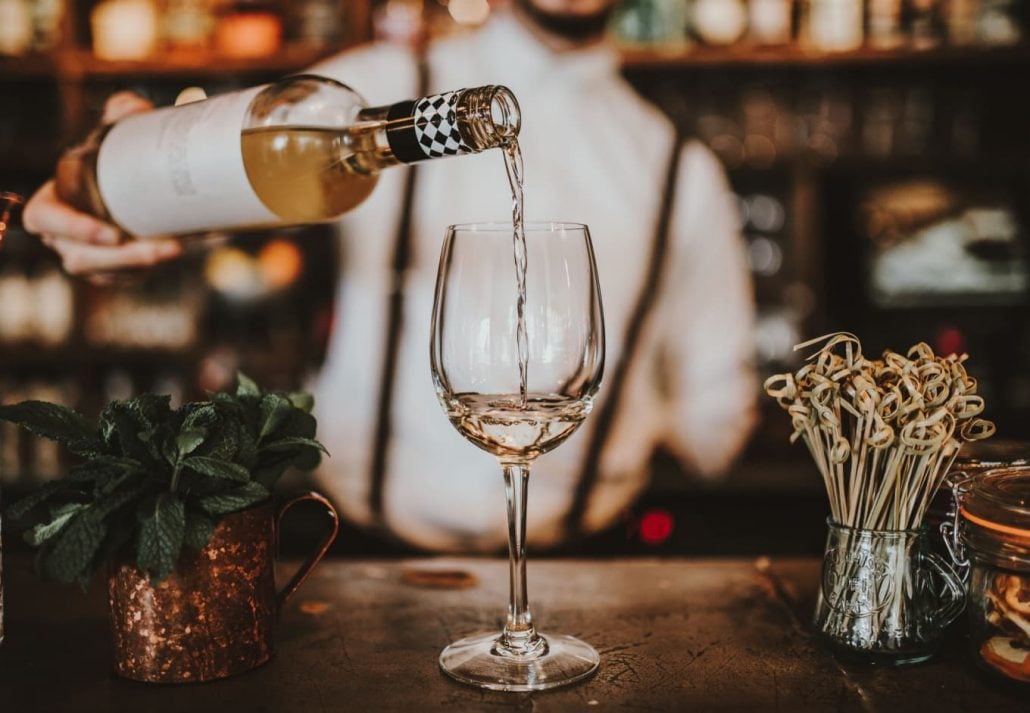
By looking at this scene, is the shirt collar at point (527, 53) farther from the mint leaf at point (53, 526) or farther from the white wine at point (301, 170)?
the mint leaf at point (53, 526)

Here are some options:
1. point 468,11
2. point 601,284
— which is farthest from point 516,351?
point 468,11

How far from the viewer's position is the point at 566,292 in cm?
75

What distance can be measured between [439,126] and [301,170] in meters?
0.27

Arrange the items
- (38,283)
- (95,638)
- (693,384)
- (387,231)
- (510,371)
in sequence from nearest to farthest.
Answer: (510,371)
(95,638)
(387,231)
(693,384)
(38,283)

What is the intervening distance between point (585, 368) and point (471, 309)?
9cm

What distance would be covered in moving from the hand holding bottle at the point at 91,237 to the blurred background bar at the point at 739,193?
1431 millimetres

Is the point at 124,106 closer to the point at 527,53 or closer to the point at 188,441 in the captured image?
the point at 188,441

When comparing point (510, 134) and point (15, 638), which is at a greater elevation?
point (510, 134)

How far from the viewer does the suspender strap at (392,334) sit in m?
2.31

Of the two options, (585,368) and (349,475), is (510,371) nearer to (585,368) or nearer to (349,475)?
(585,368)

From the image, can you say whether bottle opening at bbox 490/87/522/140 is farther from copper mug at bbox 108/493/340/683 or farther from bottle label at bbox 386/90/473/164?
copper mug at bbox 108/493/340/683

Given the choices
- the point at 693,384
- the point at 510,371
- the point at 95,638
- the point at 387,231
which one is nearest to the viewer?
the point at 510,371

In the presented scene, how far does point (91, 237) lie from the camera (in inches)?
45.3

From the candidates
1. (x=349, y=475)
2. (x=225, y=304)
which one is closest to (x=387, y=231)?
(x=349, y=475)
